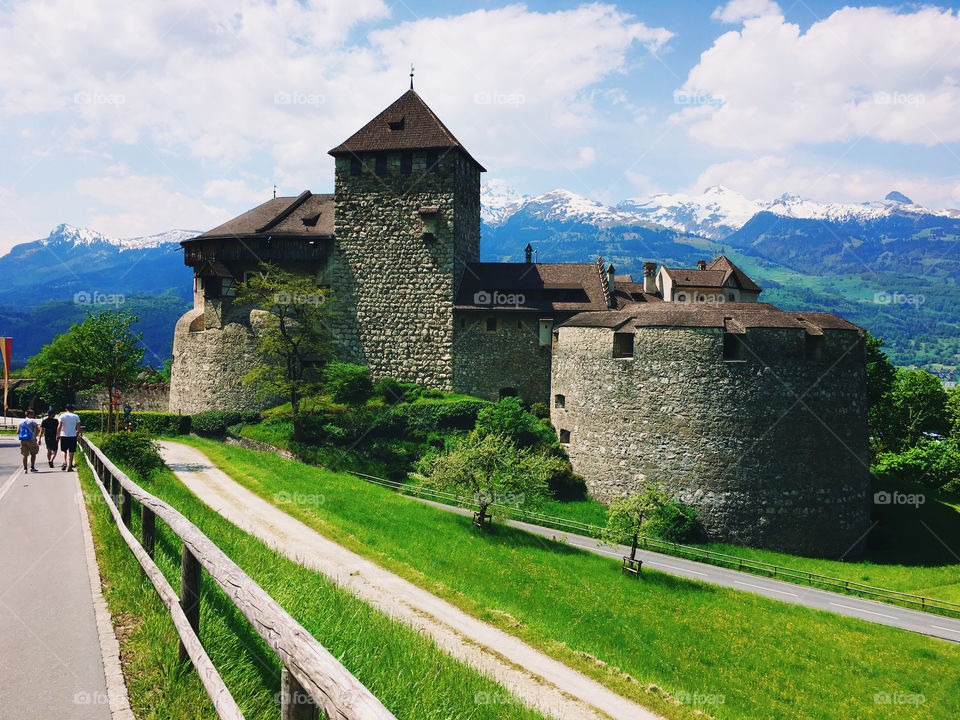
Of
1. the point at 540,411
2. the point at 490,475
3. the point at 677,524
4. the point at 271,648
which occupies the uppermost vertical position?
the point at 540,411

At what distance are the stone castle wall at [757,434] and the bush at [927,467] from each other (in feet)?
37.1

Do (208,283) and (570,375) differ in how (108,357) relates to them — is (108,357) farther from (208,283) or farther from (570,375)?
(570,375)

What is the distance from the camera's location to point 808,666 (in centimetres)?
1742

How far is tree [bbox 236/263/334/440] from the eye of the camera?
108ft

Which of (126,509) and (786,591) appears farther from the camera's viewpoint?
(786,591)

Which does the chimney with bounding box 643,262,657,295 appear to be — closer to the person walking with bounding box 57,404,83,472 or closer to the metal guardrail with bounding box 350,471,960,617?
the metal guardrail with bounding box 350,471,960,617

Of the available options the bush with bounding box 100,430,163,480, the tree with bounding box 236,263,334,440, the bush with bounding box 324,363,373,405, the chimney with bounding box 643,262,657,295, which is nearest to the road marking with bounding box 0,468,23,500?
the bush with bounding box 100,430,163,480

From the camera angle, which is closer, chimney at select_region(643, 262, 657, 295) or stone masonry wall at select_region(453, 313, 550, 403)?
stone masonry wall at select_region(453, 313, 550, 403)

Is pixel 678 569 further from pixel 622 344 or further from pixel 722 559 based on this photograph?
pixel 622 344

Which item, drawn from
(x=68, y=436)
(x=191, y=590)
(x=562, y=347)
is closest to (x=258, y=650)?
Answer: (x=191, y=590)

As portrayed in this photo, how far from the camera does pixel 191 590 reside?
5652 mm

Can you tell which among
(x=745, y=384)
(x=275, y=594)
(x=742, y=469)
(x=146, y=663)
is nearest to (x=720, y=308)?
(x=745, y=384)

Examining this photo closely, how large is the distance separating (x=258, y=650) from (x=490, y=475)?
21066 millimetres

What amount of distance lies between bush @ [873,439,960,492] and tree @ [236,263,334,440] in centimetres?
3781
